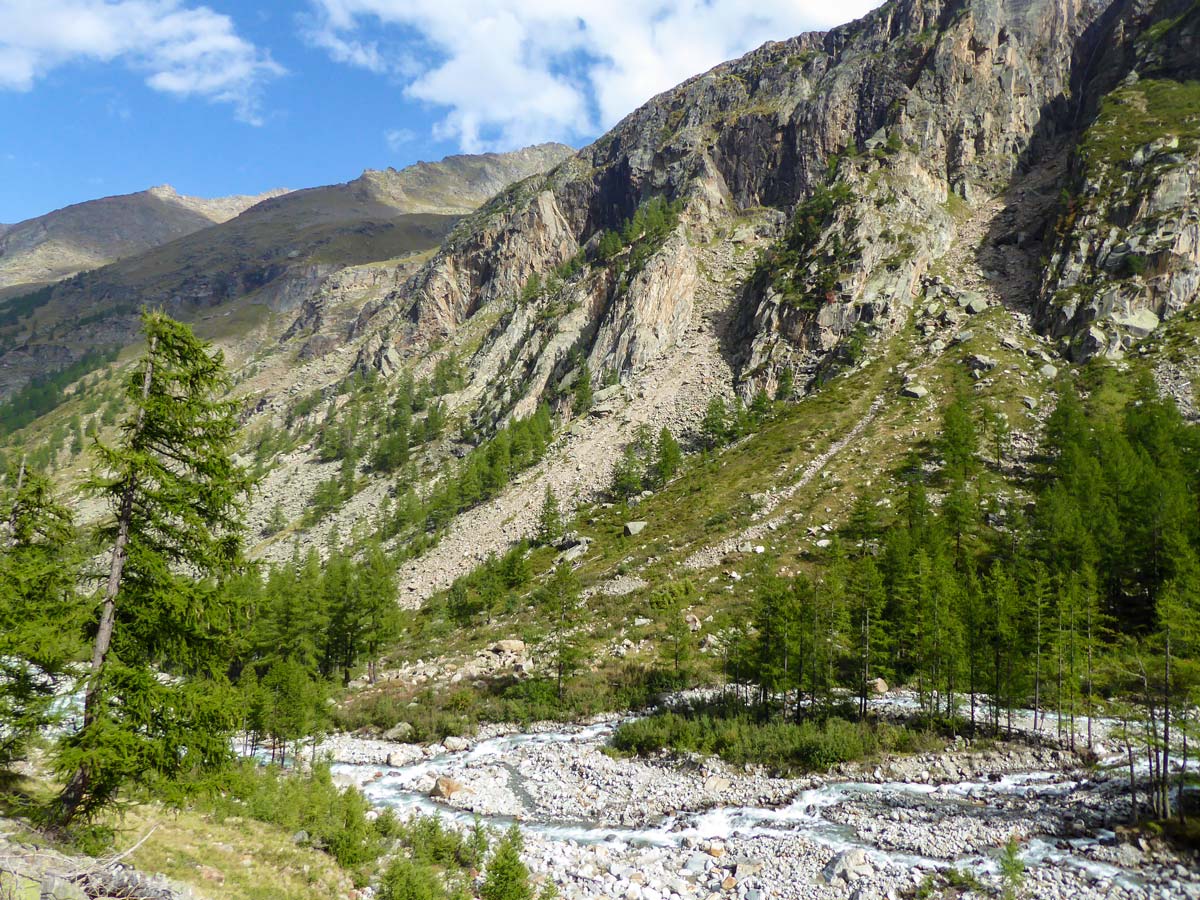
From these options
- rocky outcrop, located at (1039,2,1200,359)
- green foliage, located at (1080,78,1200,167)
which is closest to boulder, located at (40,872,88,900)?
rocky outcrop, located at (1039,2,1200,359)

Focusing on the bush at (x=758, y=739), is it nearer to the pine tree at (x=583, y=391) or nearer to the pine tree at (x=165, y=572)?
the pine tree at (x=165, y=572)

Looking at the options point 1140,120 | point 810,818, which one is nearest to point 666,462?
point 810,818

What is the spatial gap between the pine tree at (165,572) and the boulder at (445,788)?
66.7 feet

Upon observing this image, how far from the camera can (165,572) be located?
12.0 meters

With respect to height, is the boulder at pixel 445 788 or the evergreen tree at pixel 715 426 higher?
the evergreen tree at pixel 715 426

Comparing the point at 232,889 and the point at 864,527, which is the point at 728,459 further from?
the point at 232,889

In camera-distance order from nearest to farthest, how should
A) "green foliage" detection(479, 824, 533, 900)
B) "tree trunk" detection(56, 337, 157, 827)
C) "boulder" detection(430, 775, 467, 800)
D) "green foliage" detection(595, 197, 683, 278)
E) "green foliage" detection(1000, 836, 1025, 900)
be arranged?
1. "tree trunk" detection(56, 337, 157, 827)
2. "green foliage" detection(479, 824, 533, 900)
3. "green foliage" detection(1000, 836, 1025, 900)
4. "boulder" detection(430, 775, 467, 800)
5. "green foliage" detection(595, 197, 683, 278)

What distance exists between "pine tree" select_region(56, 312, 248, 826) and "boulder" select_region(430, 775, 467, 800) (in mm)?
20319

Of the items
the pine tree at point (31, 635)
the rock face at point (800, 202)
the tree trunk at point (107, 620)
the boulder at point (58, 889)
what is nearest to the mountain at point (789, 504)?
the rock face at point (800, 202)

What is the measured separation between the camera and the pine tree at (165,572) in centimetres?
1115

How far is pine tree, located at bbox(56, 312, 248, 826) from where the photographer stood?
1115 centimetres

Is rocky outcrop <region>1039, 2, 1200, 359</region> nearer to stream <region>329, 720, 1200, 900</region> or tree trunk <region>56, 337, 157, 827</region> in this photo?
stream <region>329, 720, 1200, 900</region>

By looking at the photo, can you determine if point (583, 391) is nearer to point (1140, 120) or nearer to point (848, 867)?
point (848, 867)

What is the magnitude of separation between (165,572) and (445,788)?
2304 cm
